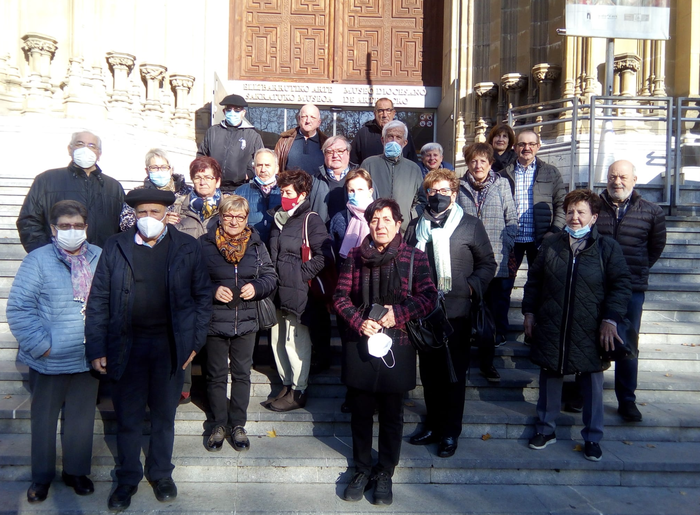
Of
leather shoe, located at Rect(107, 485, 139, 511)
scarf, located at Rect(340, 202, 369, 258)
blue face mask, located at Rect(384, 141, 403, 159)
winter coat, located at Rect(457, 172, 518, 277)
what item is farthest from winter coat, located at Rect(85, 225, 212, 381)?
winter coat, located at Rect(457, 172, 518, 277)

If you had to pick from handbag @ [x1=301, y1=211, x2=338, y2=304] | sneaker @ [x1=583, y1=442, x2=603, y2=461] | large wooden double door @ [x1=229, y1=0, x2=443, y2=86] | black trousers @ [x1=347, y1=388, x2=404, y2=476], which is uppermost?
large wooden double door @ [x1=229, y1=0, x2=443, y2=86]

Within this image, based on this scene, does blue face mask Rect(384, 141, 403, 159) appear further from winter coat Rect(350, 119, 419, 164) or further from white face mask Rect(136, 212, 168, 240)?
white face mask Rect(136, 212, 168, 240)

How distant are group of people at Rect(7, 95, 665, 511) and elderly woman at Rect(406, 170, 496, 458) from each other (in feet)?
0.04

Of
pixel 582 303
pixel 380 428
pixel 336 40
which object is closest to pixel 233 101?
pixel 380 428

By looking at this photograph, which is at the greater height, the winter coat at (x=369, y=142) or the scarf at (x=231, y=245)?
the winter coat at (x=369, y=142)

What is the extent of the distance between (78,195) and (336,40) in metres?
7.95

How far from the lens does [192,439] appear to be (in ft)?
14.5

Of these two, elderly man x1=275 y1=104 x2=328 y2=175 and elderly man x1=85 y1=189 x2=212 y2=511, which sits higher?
elderly man x1=275 y1=104 x2=328 y2=175

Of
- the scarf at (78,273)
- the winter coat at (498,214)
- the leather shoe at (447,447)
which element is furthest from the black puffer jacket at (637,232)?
the scarf at (78,273)

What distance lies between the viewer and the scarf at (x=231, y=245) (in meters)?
4.20

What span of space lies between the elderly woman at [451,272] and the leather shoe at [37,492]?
2619mm

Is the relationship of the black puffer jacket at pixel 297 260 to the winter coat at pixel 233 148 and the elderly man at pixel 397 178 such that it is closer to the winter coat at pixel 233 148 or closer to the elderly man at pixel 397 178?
the elderly man at pixel 397 178

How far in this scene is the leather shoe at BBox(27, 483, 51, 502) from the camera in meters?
3.67

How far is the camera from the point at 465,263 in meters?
4.27
